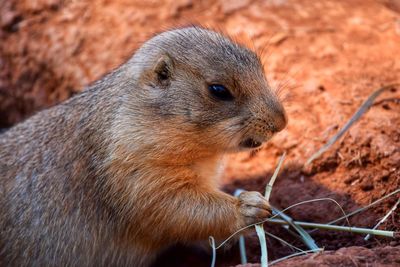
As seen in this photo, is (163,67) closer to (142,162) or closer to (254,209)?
(142,162)

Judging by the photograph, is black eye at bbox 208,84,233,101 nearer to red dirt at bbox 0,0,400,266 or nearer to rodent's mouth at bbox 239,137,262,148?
rodent's mouth at bbox 239,137,262,148

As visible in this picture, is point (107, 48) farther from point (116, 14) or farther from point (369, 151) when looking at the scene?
point (369, 151)

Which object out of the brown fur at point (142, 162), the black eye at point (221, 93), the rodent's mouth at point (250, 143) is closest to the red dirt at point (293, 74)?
the brown fur at point (142, 162)

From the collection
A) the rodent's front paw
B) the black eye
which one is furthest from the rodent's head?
the rodent's front paw

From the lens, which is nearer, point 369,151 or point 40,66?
point 369,151

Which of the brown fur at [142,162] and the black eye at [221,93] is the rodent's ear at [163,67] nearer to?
the brown fur at [142,162]

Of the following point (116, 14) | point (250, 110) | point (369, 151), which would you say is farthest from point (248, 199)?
point (116, 14)

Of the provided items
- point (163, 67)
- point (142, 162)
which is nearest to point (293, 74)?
point (163, 67)
